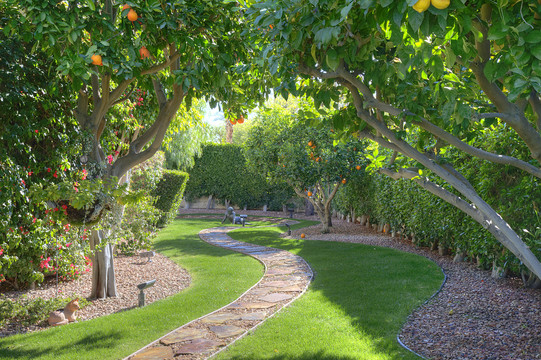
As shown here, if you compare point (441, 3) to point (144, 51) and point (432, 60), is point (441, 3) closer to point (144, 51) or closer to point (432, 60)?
point (432, 60)

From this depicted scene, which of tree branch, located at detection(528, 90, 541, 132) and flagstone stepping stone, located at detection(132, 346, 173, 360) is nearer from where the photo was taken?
tree branch, located at detection(528, 90, 541, 132)

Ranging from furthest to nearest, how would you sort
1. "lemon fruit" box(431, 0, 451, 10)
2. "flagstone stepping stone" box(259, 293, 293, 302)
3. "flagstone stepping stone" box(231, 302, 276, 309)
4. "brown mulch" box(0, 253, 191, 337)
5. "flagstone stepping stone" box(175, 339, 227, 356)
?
"flagstone stepping stone" box(259, 293, 293, 302)
"brown mulch" box(0, 253, 191, 337)
"flagstone stepping stone" box(231, 302, 276, 309)
"flagstone stepping stone" box(175, 339, 227, 356)
"lemon fruit" box(431, 0, 451, 10)

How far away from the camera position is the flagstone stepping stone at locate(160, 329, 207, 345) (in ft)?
15.0

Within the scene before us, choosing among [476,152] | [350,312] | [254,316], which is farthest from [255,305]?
[476,152]

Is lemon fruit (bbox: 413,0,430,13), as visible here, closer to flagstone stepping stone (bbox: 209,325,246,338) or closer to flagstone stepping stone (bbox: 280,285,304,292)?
flagstone stepping stone (bbox: 209,325,246,338)

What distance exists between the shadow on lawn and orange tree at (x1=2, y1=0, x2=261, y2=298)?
144cm

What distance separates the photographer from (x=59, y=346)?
4438 millimetres

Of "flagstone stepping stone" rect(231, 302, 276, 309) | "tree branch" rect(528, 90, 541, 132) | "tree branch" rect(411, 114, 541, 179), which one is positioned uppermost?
"tree branch" rect(528, 90, 541, 132)

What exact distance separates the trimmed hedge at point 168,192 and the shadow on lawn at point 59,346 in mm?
9658

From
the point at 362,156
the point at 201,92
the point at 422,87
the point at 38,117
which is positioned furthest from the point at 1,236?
the point at 362,156

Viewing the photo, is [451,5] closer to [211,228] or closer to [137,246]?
[137,246]

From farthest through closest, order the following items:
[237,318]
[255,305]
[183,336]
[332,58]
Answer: [255,305] → [237,318] → [183,336] → [332,58]

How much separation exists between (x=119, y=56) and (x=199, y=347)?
319 cm

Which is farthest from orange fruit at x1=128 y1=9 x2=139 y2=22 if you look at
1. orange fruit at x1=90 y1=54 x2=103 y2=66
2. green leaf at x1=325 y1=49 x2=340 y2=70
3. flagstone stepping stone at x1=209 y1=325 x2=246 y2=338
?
flagstone stepping stone at x1=209 y1=325 x2=246 y2=338
